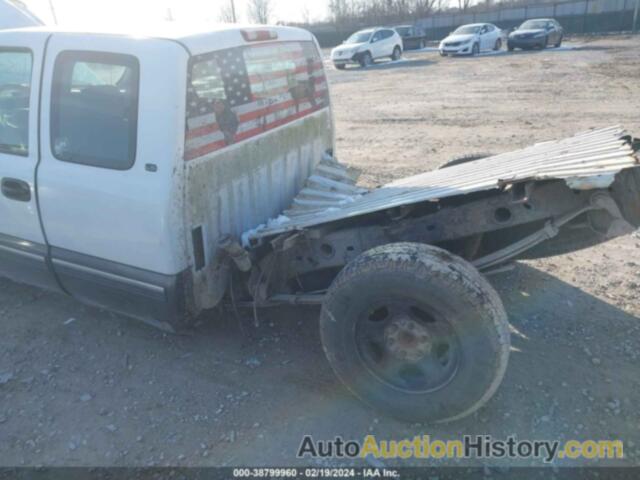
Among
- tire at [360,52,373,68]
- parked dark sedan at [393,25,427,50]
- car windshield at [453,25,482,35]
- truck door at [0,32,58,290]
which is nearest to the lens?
truck door at [0,32,58,290]

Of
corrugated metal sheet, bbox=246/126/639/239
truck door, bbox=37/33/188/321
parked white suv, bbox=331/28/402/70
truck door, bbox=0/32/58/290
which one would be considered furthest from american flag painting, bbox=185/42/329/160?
parked white suv, bbox=331/28/402/70

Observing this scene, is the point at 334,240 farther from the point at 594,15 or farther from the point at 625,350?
the point at 594,15

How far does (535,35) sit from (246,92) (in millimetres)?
28209

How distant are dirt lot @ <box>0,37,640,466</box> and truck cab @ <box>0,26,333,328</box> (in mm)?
442

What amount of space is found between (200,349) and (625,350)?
9.00ft

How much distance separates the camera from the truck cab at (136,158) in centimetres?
277

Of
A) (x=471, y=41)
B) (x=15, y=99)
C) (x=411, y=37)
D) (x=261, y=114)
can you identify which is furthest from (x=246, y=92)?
(x=411, y=37)

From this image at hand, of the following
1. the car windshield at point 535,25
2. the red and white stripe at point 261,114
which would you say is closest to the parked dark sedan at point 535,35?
the car windshield at point 535,25

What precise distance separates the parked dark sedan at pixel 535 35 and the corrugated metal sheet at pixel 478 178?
27.0 meters

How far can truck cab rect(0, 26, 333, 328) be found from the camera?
9.07 feet

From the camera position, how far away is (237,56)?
3152 millimetres

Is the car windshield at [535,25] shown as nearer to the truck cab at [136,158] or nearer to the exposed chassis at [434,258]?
the exposed chassis at [434,258]

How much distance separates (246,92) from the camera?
3.22 m

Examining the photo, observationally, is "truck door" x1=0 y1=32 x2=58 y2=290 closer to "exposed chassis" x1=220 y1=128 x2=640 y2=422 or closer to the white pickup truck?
the white pickup truck
